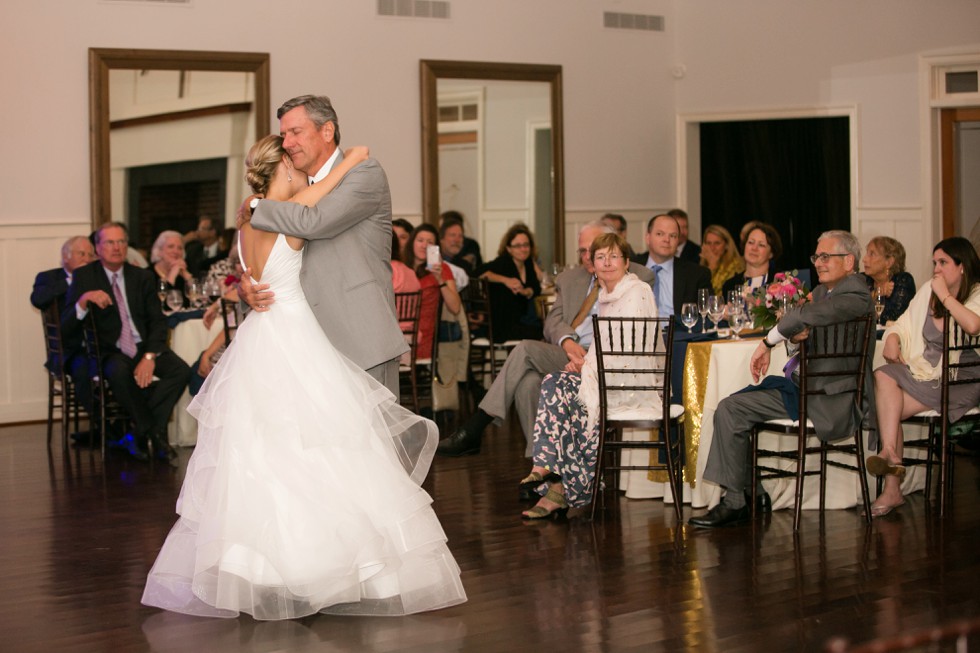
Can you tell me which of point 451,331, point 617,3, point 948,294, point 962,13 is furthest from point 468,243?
point 948,294

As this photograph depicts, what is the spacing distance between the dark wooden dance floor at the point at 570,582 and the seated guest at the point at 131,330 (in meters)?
1.11

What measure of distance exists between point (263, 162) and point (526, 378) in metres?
2.53

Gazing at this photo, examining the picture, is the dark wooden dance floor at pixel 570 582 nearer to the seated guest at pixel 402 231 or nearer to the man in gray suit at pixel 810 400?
the man in gray suit at pixel 810 400

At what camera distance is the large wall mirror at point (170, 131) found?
9062 mm

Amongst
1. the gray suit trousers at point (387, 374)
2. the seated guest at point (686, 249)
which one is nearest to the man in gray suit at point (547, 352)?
the gray suit trousers at point (387, 374)

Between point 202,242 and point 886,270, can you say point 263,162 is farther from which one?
point 202,242

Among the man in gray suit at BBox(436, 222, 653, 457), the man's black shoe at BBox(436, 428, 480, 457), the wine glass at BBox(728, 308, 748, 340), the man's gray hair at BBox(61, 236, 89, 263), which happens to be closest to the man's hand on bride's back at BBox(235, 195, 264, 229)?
the man in gray suit at BBox(436, 222, 653, 457)

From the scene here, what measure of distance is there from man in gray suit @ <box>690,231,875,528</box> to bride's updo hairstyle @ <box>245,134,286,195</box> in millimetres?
2348

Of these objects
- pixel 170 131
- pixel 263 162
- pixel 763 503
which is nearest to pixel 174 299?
pixel 170 131

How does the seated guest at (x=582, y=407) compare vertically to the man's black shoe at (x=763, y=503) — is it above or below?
above

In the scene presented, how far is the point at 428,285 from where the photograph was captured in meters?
8.30

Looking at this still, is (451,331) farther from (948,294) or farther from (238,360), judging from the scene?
(238,360)

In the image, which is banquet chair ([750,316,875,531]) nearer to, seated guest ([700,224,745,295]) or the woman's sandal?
the woman's sandal

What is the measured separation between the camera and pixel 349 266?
13.3 feet
